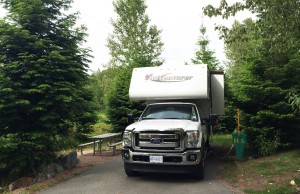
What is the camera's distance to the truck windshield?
9098 mm

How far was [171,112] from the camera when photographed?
30.5ft

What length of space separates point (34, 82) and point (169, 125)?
4.01 m

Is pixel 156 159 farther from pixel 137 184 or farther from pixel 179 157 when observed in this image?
pixel 137 184

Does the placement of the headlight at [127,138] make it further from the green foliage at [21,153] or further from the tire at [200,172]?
the green foliage at [21,153]

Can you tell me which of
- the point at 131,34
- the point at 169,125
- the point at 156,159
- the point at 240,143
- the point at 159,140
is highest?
the point at 131,34

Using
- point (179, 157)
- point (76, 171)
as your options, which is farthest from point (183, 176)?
point (76, 171)

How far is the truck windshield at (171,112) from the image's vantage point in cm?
910

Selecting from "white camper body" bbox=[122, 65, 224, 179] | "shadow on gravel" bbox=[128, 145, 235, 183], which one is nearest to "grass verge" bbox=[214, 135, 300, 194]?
"shadow on gravel" bbox=[128, 145, 235, 183]

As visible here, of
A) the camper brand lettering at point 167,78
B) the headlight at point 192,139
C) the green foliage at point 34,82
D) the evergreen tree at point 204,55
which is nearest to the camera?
the headlight at point 192,139

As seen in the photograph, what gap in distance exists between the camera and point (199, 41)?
2411cm

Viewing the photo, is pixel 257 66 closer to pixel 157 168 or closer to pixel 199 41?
pixel 157 168

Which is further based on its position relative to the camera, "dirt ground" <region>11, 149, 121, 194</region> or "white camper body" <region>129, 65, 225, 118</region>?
"white camper body" <region>129, 65, 225, 118</region>

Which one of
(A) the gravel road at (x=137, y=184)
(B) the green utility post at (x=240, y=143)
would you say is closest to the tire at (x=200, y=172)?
(A) the gravel road at (x=137, y=184)

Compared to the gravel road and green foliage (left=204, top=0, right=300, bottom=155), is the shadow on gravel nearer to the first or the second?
the gravel road
